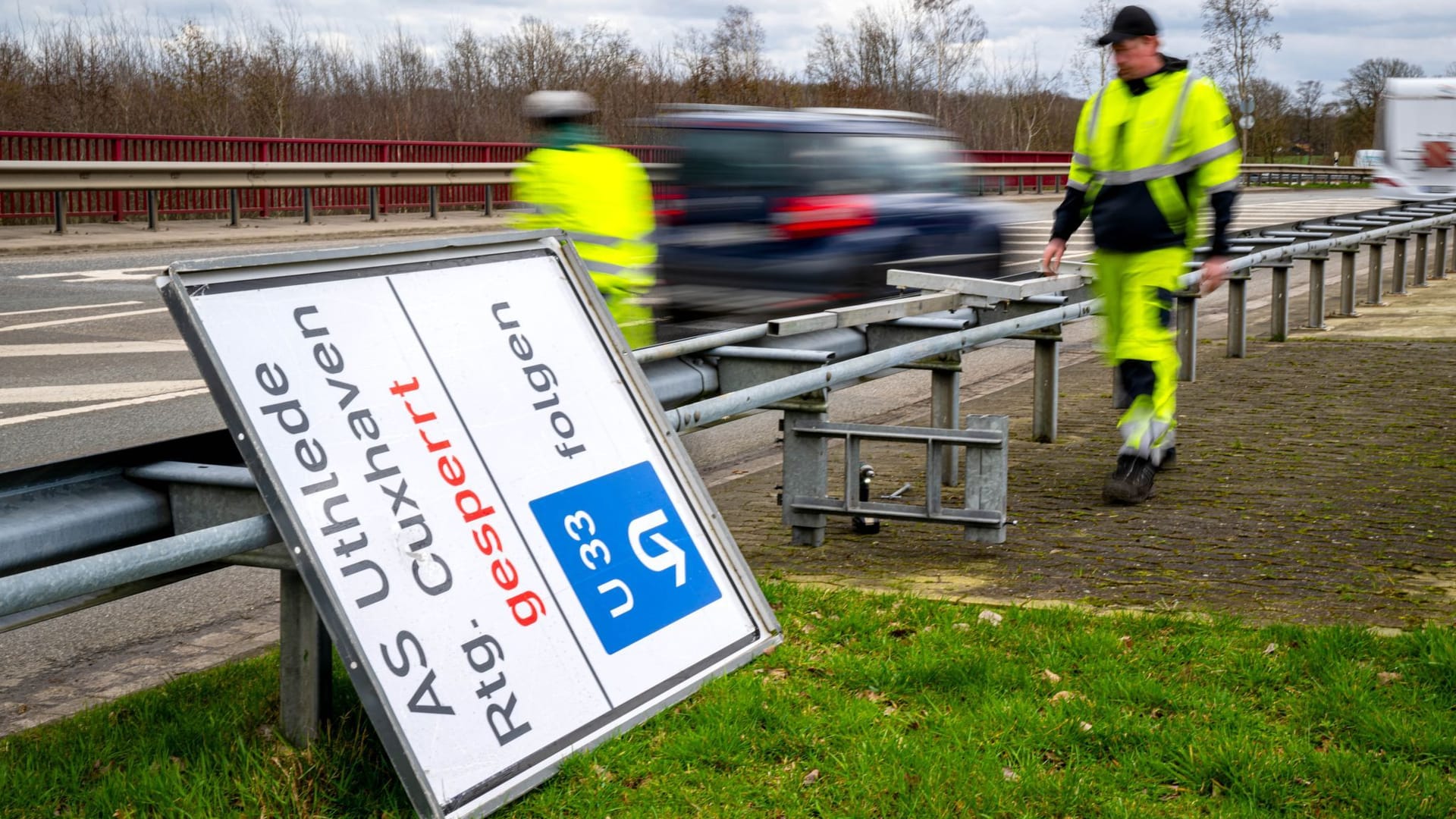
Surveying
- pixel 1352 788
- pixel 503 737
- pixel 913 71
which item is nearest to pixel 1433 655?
pixel 1352 788

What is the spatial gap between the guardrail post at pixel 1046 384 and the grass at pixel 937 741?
3.24 metres

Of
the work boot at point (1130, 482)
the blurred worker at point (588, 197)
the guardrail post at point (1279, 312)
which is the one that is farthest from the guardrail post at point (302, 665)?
the guardrail post at point (1279, 312)

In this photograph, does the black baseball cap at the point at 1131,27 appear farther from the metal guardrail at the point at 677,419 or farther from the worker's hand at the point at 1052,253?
the metal guardrail at the point at 677,419

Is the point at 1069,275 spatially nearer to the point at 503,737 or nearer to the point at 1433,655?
the point at 1433,655

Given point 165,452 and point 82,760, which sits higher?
point 165,452

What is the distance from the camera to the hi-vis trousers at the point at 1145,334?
620 centimetres

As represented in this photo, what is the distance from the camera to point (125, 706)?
3912 millimetres

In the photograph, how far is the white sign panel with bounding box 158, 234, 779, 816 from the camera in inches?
117

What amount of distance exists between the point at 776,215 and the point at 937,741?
20.8 feet

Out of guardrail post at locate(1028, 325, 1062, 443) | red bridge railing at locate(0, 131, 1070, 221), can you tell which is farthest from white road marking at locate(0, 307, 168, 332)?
red bridge railing at locate(0, 131, 1070, 221)

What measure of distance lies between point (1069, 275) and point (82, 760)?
5.13 metres

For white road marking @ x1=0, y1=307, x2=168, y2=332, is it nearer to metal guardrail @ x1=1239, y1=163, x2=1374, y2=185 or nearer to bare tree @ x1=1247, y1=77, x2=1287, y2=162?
metal guardrail @ x1=1239, y1=163, x2=1374, y2=185

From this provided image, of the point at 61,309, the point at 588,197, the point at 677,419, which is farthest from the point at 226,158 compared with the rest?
the point at 677,419

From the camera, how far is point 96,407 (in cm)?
860
